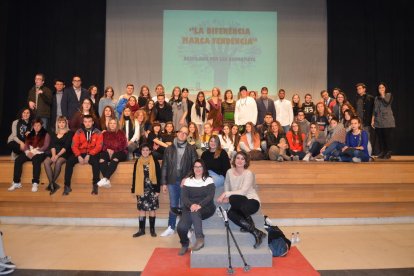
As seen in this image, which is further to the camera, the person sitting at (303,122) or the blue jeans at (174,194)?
the person sitting at (303,122)

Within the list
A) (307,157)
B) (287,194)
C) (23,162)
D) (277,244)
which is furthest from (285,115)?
(23,162)

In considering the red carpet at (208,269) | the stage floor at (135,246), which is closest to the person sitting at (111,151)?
the stage floor at (135,246)

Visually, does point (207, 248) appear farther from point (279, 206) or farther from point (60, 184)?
point (60, 184)

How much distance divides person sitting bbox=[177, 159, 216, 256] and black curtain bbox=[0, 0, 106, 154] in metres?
6.21

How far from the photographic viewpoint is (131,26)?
1055 cm

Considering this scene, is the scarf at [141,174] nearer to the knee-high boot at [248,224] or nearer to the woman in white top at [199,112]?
the knee-high boot at [248,224]

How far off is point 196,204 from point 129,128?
295 cm

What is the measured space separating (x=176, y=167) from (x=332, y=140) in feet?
11.5

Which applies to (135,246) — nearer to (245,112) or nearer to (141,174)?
(141,174)

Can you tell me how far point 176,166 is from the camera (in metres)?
6.17

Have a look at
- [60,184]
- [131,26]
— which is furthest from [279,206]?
[131,26]

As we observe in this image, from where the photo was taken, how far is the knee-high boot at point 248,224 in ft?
15.9

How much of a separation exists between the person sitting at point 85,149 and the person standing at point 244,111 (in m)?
3.15

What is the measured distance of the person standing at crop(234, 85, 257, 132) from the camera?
835cm
